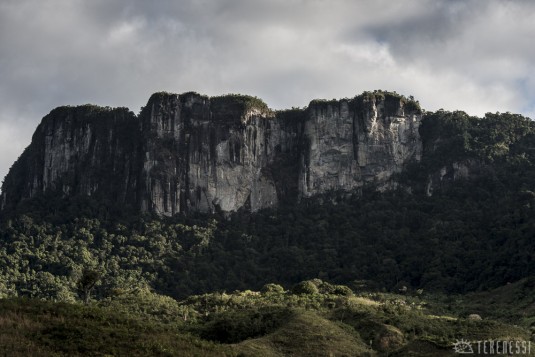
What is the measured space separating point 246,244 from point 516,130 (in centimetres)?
5128

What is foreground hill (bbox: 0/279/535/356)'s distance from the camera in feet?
138

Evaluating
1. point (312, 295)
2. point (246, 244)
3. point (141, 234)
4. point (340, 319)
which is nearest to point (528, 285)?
point (312, 295)

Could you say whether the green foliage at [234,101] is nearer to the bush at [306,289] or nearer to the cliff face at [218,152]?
the cliff face at [218,152]

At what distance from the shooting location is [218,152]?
137750 millimetres

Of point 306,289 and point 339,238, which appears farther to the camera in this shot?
point 339,238

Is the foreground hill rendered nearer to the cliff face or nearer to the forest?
the forest

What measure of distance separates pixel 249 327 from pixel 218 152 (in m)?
78.3

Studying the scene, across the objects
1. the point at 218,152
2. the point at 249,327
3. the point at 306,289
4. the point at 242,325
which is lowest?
the point at 249,327

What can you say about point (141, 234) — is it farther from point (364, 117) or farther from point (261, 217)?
point (364, 117)

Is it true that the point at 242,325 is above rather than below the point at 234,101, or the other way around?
below

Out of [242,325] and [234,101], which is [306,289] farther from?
[234,101]

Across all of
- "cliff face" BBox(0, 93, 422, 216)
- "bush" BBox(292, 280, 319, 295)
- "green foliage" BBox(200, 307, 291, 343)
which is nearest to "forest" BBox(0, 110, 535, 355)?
"bush" BBox(292, 280, 319, 295)

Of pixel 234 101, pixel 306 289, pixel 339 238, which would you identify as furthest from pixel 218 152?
pixel 306 289

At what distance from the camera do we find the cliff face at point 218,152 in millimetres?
136125
